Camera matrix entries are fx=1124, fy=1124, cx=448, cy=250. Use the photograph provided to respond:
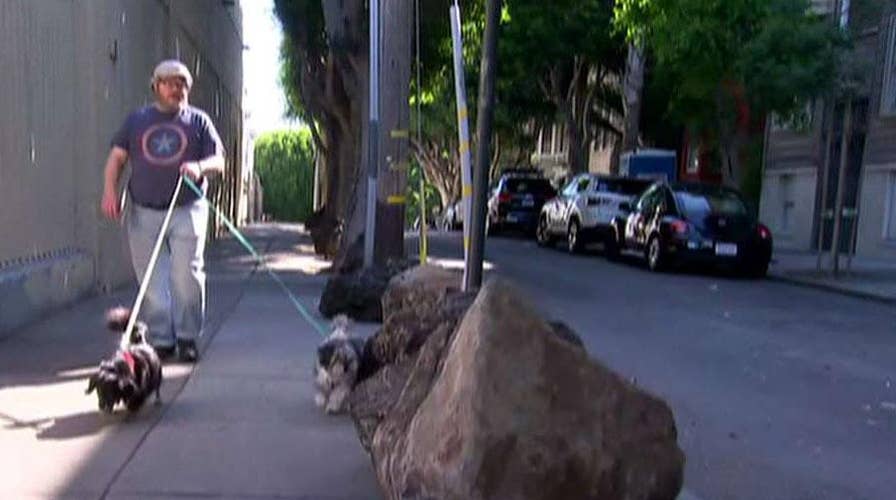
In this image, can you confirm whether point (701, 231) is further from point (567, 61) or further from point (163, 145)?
point (567, 61)

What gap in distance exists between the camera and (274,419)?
568 cm

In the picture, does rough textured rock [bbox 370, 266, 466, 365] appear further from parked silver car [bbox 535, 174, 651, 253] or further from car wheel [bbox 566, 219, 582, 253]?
car wheel [bbox 566, 219, 582, 253]

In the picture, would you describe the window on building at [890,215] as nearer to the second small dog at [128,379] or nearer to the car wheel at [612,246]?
the car wheel at [612,246]

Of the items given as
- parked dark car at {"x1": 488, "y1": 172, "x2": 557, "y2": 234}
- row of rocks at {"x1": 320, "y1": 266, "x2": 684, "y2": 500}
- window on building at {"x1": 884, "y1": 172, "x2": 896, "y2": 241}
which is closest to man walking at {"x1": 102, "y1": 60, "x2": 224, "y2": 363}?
row of rocks at {"x1": 320, "y1": 266, "x2": 684, "y2": 500}

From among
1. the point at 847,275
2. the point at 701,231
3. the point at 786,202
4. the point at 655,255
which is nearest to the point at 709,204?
the point at 701,231

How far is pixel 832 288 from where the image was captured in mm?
16062

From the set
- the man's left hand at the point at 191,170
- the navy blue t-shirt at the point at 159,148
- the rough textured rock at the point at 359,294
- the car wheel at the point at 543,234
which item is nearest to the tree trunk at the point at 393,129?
the rough textured rock at the point at 359,294

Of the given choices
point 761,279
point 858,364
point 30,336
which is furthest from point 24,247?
point 761,279

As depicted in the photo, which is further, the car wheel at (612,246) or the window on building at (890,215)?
the window on building at (890,215)

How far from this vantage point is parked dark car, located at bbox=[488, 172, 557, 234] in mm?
29781

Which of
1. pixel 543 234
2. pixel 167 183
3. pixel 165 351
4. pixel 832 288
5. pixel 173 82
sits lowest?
pixel 543 234

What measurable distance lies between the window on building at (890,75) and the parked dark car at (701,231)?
622cm

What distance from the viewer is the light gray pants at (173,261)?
656 cm

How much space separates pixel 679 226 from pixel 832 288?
99.2 inches
